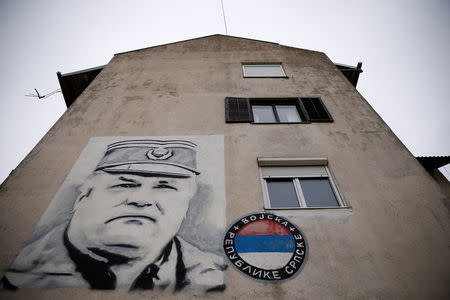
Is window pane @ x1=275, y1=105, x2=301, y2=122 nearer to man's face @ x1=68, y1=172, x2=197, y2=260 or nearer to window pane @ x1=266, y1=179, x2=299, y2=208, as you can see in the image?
window pane @ x1=266, y1=179, x2=299, y2=208

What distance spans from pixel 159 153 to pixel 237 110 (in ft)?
7.04

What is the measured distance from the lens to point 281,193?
4414 mm

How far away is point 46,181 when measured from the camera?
4449 mm

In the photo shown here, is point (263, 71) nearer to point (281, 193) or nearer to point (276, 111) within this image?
point (276, 111)

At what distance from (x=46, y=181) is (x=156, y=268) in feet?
8.88

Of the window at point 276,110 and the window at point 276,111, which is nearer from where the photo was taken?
the window at point 276,110

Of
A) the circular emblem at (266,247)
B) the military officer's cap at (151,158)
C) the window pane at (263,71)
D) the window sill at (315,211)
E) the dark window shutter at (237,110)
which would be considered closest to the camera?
the circular emblem at (266,247)

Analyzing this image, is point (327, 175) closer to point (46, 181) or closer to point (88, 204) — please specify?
point (88, 204)

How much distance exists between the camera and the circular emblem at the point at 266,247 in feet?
10.7

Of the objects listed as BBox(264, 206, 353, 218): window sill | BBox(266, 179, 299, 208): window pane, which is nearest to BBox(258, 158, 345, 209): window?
BBox(266, 179, 299, 208): window pane

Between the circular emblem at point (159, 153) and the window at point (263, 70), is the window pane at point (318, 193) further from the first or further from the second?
the window at point (263, 70)

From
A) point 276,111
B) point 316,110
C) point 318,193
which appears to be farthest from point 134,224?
point 316,110

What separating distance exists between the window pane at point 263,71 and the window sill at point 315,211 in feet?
15.7

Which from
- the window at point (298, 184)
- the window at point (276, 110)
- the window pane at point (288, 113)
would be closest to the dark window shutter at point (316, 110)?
the window at point (276, 110)
